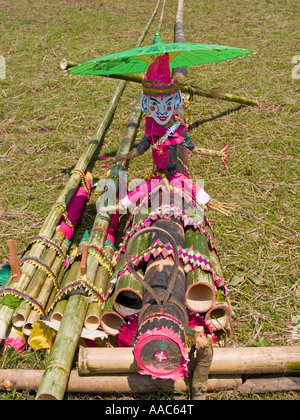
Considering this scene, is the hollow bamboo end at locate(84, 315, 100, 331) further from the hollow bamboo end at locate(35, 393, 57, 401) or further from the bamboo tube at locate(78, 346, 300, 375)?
the hollow bamboo end at locate(35, 393, 57, 401)

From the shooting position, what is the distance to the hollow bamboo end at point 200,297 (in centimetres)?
336

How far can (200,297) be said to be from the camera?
3465 mm

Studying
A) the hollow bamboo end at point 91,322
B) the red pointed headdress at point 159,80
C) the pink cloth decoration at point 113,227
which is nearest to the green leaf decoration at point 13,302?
the hollow bamboo end at point 91,322

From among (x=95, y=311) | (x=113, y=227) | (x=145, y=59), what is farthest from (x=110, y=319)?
(x=145, y=59)

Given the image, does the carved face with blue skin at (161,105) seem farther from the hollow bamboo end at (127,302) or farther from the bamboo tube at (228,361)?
the bamboo tube at (228,361)

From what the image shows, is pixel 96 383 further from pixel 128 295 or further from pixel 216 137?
pixel 216 137

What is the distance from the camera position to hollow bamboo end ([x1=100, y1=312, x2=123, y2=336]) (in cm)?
346

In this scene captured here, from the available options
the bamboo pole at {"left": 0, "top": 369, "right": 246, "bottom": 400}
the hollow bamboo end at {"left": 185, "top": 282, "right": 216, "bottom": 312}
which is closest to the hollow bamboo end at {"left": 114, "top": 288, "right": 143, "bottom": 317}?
the hollow bamboo end at {"left": 185, "top": 282, "right": 216, "bottom": 312}

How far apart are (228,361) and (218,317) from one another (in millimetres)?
591

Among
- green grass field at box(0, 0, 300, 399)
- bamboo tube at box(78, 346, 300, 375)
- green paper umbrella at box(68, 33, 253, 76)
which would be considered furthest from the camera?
green grass field at box(0, 0, 300, 399)

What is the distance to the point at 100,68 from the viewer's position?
394 cm

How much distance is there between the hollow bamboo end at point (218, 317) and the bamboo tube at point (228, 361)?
18.8 inches

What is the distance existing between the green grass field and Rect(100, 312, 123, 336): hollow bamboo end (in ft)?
1.94

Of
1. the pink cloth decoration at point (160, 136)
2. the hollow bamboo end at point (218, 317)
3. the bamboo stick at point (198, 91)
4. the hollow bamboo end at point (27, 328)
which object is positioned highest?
the bamboo stick at point (198, 91)
